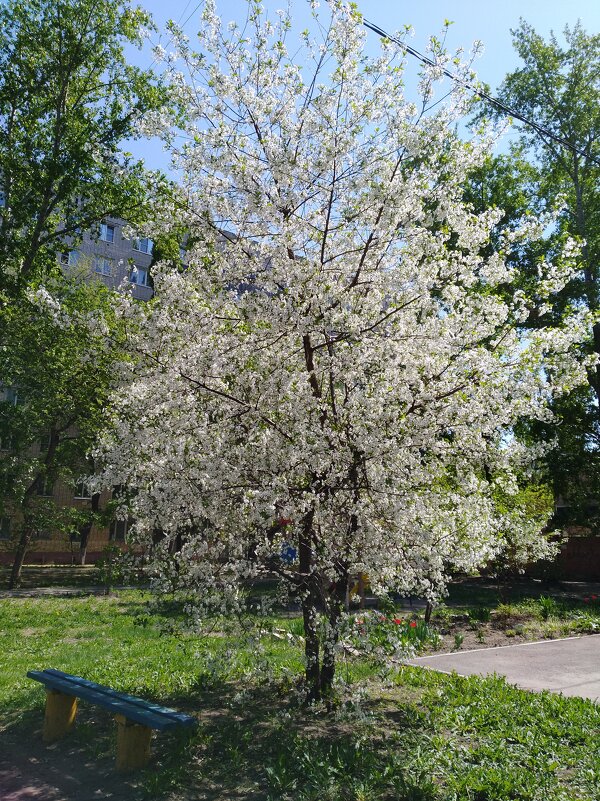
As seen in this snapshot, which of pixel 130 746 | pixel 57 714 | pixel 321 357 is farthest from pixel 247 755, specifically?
pixel 321 357

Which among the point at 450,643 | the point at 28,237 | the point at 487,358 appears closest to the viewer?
the point at 487,358

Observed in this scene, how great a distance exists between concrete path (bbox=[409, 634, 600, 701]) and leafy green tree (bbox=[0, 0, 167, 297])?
988 cm

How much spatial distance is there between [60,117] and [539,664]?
13313 mm

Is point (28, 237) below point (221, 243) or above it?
above

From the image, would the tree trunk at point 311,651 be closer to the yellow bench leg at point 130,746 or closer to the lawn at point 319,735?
the lawn at point 319,735

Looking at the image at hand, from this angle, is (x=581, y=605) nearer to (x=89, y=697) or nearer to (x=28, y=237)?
(x=89, y=697)

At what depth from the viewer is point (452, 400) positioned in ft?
20.5

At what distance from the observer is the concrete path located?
8.02 meters

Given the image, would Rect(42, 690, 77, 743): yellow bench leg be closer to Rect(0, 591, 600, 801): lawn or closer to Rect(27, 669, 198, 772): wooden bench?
Rect(27, 669, 198, 772): wooden bench

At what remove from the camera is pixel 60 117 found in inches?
544

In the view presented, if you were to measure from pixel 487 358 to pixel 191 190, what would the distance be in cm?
343

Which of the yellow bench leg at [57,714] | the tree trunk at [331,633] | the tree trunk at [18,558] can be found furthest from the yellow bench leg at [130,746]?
the tree trunk at [18,558]

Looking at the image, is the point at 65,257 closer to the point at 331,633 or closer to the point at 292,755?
the point at 331,633

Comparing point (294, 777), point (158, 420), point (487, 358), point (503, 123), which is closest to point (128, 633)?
point (158, 420)
